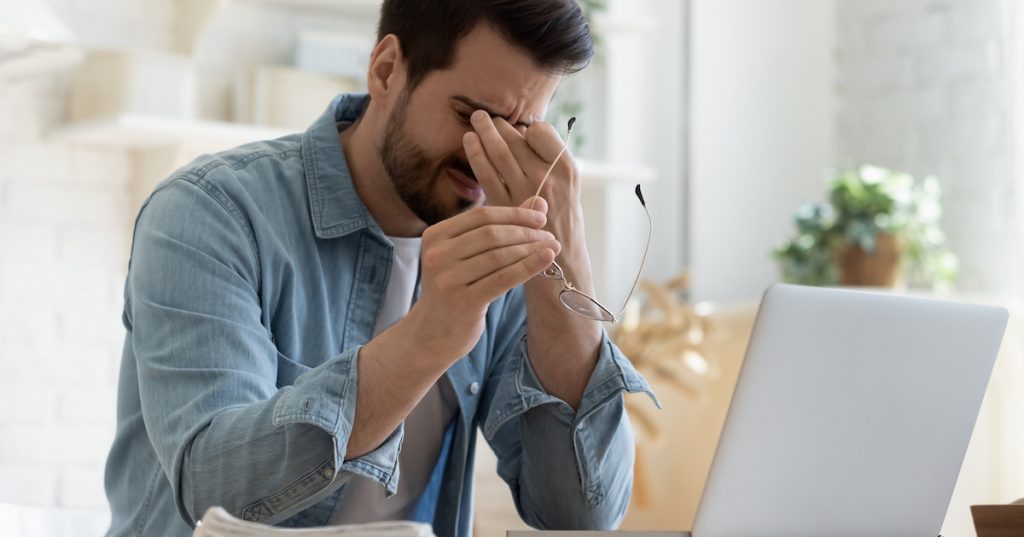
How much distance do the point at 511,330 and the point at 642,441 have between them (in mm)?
1371

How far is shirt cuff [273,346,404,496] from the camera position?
39.9 inches

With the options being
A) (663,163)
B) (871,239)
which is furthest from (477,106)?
(663,163)

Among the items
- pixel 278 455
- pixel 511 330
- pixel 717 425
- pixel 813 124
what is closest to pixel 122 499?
pixel 278 455

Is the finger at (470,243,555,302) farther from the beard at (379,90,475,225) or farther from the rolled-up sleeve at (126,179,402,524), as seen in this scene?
the beard at (379,90,475,225)

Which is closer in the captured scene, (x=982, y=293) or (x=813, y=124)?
(x=982, y=293)

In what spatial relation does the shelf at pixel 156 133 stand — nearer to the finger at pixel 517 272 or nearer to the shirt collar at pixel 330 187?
the shirt collar at pixel 330 187

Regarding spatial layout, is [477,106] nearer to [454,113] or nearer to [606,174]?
[454,113]

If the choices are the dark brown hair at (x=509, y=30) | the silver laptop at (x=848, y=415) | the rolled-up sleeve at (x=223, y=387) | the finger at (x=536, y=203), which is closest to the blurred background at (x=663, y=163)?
the rolled-up sleeve at (x=223, y=387)

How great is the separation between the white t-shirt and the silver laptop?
422 mm

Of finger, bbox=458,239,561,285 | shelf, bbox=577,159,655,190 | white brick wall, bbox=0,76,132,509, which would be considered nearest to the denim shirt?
finger, bbox=458,239,561,285

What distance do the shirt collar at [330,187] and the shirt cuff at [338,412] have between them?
292 mm

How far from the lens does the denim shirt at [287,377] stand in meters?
1.04

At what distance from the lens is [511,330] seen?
1473 mm

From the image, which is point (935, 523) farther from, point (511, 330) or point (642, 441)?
point (642, 441)
